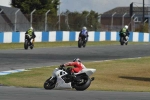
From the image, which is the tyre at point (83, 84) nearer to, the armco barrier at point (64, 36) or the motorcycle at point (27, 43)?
the motorcycle at point (27, 43)

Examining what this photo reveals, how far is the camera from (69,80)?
1542 centimetres

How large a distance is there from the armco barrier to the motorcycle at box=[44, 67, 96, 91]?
26.7 m

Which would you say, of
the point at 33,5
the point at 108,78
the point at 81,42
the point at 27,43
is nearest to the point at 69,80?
the point at 108,78

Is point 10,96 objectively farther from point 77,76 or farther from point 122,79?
point 122,79

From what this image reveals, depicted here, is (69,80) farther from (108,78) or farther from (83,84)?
(108,78)

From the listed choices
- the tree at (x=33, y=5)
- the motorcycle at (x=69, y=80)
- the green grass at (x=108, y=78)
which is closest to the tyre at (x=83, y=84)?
the motorcycle at (x=69, y=80)

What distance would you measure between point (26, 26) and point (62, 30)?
463 cm

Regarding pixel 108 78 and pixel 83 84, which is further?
pixel 108 78

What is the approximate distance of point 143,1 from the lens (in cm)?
7875

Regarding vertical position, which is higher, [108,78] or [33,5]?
[33,5]

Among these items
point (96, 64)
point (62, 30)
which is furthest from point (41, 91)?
point (62, 30)

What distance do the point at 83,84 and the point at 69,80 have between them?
0.38 meters

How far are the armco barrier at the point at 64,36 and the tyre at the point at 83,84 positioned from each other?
27.0 meters

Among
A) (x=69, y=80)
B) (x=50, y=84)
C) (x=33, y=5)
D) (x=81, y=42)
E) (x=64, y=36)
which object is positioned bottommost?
(x=50, y=84)
